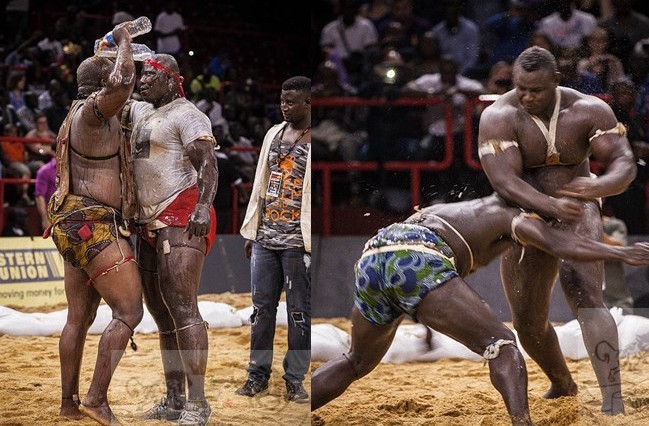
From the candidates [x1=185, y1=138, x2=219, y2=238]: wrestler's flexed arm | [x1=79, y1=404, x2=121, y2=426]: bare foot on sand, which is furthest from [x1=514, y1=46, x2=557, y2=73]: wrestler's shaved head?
[x1=79, y1=404, x2=121, y2=426]: bare foot on sand

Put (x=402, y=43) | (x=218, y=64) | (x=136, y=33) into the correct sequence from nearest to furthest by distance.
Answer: (x=136, y=33) < (x=218, y=64) < (x=402, y=43)

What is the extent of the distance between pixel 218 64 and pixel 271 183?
2.21 feet

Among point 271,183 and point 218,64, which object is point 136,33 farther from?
point 271,183

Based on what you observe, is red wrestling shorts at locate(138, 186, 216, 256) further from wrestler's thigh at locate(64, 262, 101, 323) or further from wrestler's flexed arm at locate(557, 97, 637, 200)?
wrestler's flexed arm at locate(557, 97, 637, 200)

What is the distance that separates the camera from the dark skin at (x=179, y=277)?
4.21m

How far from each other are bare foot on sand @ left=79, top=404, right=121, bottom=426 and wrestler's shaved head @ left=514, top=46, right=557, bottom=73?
2404 mm

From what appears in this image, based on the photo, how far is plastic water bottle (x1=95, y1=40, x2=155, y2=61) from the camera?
420 cm

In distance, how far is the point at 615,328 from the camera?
430 cm

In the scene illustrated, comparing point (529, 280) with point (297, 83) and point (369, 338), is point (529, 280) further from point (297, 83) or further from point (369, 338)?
point (297, 83)

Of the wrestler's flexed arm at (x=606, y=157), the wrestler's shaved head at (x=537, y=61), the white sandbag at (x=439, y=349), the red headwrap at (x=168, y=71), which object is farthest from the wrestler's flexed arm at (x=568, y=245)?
the red headwrap at (x=168, y=71)

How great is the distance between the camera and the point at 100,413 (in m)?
4.10

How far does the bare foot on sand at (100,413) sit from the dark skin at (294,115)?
41.8 inches

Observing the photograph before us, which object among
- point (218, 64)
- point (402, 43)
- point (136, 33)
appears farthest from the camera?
point (402, 43)

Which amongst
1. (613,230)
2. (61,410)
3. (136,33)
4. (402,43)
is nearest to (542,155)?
(613,230)
